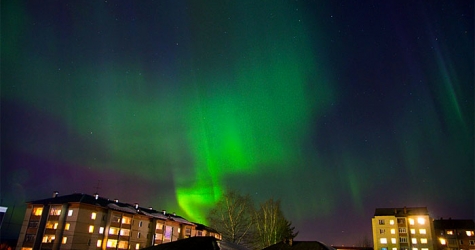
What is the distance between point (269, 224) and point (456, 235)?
72422 millimetres

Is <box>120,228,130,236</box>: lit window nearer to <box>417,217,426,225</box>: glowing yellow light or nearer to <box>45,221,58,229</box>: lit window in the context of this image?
<box>45,221,58,229</box>: lit window

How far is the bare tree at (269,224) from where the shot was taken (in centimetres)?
5456

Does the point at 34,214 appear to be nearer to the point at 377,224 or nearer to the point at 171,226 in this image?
the point at 171,226

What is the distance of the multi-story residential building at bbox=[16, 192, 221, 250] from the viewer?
63812mm

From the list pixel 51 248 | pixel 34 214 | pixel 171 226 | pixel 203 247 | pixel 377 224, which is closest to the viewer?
pixel 203 247

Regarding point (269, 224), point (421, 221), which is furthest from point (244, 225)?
point (421, 221)

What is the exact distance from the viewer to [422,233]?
3558 inches

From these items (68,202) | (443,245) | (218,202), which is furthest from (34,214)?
(443,245)

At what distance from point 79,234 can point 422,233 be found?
282 ft

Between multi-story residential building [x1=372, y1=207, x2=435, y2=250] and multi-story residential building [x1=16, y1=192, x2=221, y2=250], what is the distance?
6492cm

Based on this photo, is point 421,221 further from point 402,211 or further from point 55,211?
point 55,211

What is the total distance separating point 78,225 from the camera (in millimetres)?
64000

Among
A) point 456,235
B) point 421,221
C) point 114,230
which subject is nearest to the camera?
point 114,230

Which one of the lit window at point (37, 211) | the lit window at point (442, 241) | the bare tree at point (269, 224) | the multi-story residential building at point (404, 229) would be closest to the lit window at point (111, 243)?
the lit window at point (37, 211)
